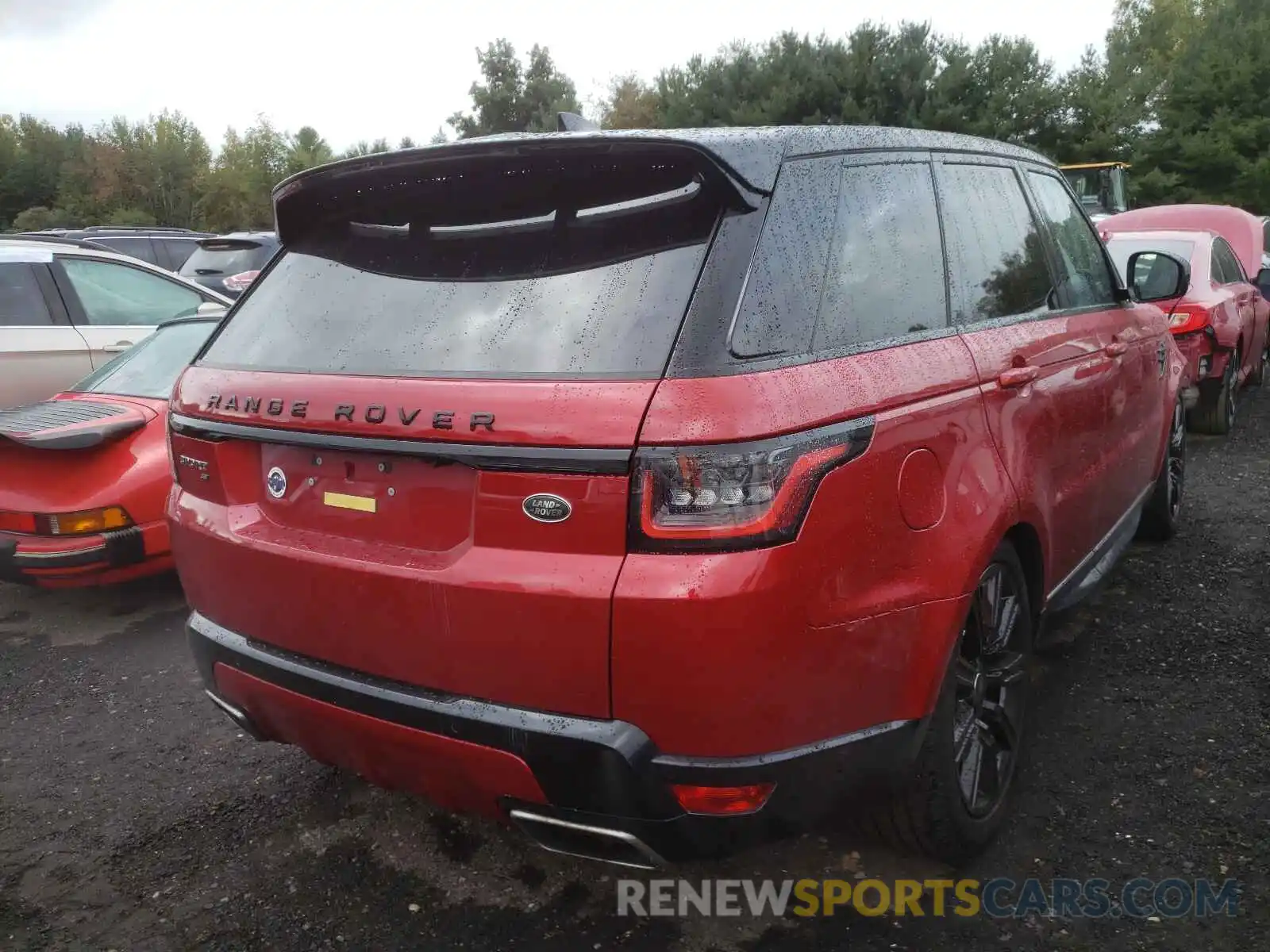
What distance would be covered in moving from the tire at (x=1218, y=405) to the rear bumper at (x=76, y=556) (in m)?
7.04

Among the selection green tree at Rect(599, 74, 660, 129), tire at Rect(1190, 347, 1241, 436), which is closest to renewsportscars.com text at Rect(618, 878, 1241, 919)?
tire at Rect(1190, 347, 1241, 436)

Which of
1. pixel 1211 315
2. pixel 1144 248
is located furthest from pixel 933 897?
pixel 1144 248

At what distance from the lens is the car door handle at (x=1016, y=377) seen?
99.4 inches

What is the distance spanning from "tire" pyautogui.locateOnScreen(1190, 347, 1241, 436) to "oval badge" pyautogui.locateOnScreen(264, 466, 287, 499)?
282 inches

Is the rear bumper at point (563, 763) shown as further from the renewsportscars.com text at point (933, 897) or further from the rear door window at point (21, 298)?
the rear door window at point (21, 298)

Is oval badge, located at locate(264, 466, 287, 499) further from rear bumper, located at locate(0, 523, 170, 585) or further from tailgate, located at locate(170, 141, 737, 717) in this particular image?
rear bumper, located at locate(0, 523, 170, 585)

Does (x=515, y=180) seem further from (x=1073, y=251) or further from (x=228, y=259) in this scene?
(x=228, y=259)

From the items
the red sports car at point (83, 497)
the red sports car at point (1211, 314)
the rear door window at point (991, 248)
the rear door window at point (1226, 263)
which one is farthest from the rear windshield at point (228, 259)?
the rear door window at point (991, 248)

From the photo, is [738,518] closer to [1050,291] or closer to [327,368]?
[327,368]

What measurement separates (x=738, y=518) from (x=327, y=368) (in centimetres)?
103

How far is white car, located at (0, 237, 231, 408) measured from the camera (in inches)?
249

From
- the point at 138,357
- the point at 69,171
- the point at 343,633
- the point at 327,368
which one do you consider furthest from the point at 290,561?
the point at 69,171

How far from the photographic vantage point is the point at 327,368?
7.38 feet

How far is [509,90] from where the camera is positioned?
6656 cm
